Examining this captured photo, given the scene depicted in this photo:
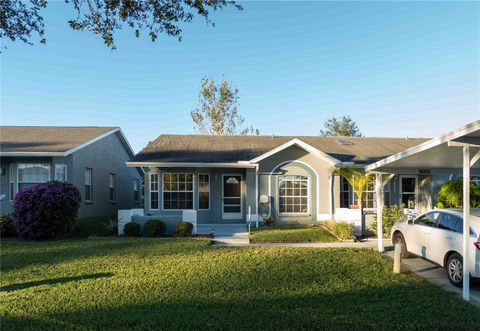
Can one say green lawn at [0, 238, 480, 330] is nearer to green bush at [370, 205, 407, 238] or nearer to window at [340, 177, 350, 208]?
green bush at [370, 205, 407, 238]

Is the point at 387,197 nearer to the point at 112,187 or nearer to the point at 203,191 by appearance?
the point at 203,191

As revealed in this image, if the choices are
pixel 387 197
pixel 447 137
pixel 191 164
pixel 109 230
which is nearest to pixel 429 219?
pixel 447 137

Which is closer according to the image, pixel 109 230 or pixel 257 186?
pixel 109 230

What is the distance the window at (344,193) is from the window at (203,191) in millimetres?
6259

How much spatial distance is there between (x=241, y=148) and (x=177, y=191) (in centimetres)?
421

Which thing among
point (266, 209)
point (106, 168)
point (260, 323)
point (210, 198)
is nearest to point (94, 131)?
point (106, 168)

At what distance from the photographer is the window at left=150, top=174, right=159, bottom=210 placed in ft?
58.3

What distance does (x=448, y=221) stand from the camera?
869 centimetres

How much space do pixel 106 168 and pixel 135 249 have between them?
11720 mm

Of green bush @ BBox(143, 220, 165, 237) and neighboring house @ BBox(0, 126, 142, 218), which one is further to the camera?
neighboring house @ BBox(0, 126, 142, 218)

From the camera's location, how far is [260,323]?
5.57 m

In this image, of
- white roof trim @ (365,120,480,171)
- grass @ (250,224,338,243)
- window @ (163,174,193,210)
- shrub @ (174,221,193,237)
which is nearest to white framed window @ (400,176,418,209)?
grass @ (250,224,338,243)

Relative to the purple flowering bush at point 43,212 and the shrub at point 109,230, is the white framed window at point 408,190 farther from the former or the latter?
the purple flowering bush at point 43,212

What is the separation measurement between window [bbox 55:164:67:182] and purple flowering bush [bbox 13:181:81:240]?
386 cm
